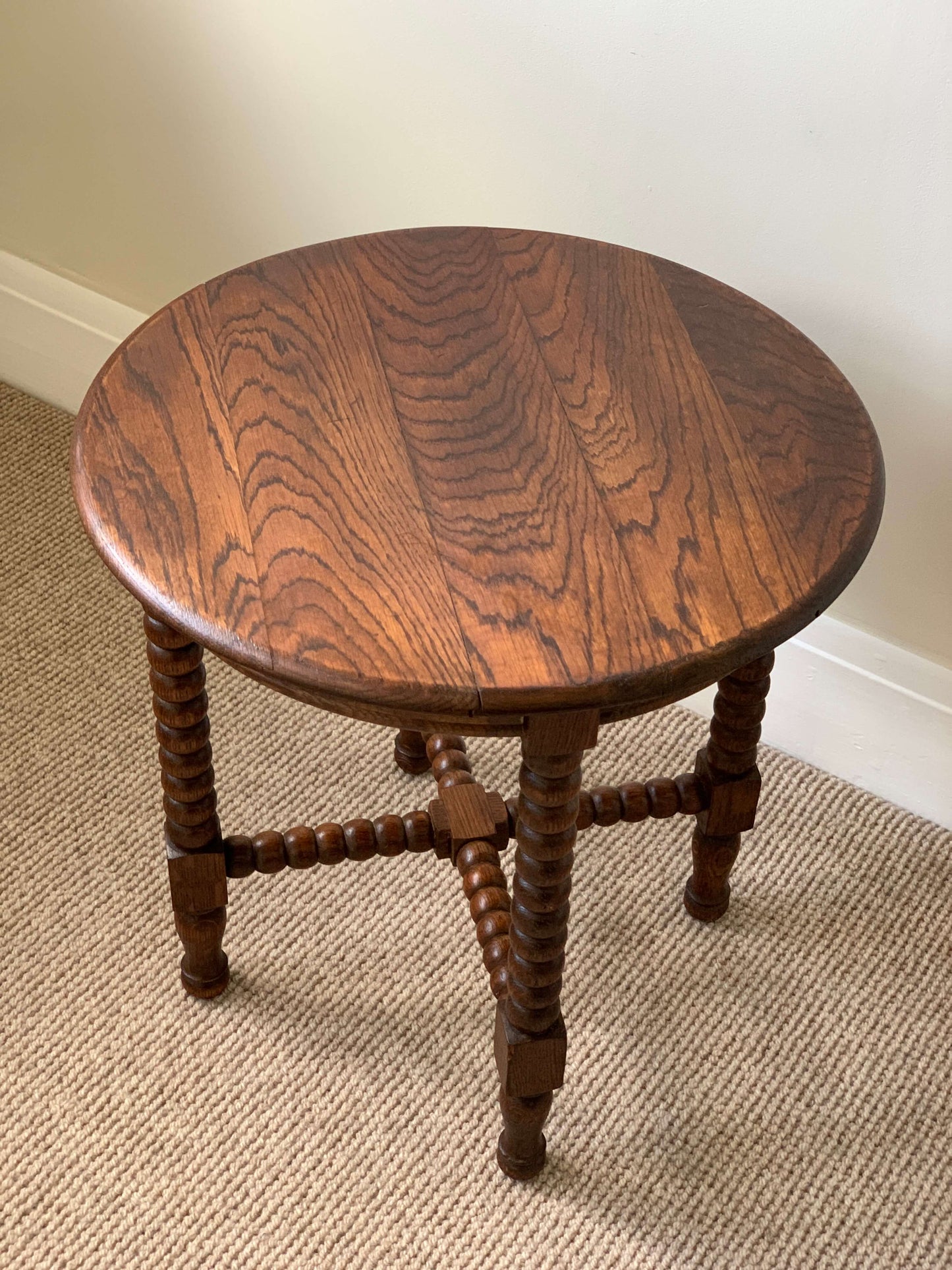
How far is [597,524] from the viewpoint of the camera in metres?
0.61

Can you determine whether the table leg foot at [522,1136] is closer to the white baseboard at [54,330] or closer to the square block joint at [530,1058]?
the square block joint at [530,1058]

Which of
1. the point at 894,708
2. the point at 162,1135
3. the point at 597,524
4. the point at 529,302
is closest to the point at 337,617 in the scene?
the point at 597,524

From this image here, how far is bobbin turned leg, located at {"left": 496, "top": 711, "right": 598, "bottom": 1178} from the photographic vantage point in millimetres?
599

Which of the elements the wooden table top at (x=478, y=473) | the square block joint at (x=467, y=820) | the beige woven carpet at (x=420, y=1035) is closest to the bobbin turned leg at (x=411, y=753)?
the beige woven carpet at (x=420, y=1035)

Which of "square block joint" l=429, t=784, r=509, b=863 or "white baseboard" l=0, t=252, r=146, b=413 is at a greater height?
"white baseboard" l=0, t=252, r=146, b=413

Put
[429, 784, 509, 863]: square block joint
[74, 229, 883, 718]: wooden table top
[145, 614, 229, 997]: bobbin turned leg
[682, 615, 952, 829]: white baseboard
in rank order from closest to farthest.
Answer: [74, 229, 883, 718]: wooden table top
[145, 614, 229, 997]: bobbin turned leg
[429, 784, 509, 863]: square block joint
[682, 615, 952, 829]: white baseboard

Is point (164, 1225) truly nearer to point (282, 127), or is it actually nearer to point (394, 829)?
point (394, 829)

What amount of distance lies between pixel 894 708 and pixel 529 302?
0.48 meters

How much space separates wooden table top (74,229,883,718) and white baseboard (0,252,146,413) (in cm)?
60

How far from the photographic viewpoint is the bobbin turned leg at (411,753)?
1039 millimetres

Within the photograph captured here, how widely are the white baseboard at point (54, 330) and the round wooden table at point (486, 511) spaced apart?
60 cm

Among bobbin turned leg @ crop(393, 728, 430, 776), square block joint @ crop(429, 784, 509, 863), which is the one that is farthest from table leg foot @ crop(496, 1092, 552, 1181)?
bobbin turned leg @ crop(393, 728, 430, 776)

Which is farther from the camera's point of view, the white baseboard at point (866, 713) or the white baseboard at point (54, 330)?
the white baseboard at point (54, 330)

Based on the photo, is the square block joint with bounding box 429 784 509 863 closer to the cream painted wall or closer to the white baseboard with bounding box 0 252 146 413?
the cream painted wall
